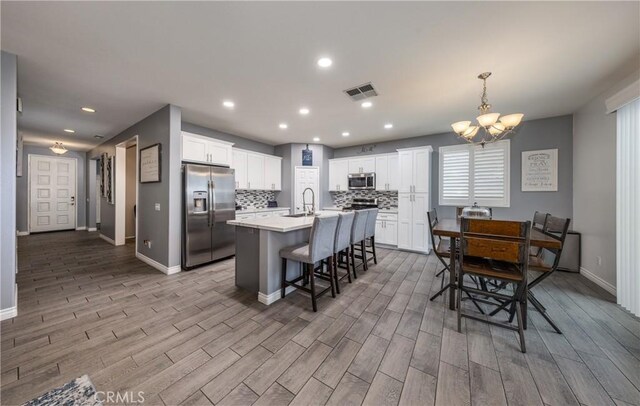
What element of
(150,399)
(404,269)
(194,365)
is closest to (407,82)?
(404,269)

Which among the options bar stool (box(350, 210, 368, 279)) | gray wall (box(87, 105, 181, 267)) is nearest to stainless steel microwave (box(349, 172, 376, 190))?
bar stool (box(350, 210, 368, 279))

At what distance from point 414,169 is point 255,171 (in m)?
3.63

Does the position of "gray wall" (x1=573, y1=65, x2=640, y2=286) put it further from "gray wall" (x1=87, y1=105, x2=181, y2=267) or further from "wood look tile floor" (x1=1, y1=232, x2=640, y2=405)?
"gray wall" (x1=87, y1=105, x2=181, y2=267)

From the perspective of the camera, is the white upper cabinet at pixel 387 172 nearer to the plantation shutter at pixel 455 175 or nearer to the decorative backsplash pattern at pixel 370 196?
the decorative backsplash pattern at pixel 370 196

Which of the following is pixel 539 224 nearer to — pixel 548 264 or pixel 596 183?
pixel 548 264

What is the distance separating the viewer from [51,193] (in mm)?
6730

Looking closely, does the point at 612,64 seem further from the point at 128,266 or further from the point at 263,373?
the point at 128,266

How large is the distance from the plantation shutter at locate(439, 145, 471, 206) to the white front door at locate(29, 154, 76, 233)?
A: 10.7 m

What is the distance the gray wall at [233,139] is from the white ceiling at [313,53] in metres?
0.88

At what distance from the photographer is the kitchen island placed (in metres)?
2.50

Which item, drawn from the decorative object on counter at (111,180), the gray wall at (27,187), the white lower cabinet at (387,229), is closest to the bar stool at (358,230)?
the white lower cabinet at (387,229)

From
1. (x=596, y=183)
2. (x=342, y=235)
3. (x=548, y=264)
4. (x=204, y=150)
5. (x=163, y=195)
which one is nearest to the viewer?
(x=548, y=264)

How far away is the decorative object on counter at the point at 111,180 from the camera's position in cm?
523

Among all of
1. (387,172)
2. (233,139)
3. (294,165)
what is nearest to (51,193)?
(233,139)
